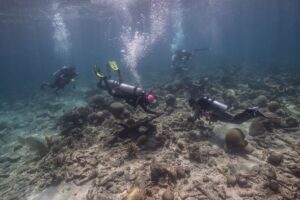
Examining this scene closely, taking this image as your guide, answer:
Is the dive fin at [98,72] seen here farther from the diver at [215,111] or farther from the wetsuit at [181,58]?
the wetsuit at [181,58]

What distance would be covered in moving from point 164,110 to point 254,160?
5.57 metres

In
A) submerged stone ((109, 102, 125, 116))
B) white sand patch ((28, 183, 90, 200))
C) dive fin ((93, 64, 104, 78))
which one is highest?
dive fin ((93, 64, 104, 78))

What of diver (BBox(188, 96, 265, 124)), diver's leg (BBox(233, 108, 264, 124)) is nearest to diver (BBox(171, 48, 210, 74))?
diver (BBox(188, 96, 265, 124))

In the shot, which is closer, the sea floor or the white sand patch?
the sea floor

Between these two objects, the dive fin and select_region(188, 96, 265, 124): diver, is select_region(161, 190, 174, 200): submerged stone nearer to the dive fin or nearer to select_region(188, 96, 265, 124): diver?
select_region(188, 96, 265, 124): diver

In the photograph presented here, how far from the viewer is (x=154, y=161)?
6.39m

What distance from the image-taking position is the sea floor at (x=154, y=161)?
5.75m

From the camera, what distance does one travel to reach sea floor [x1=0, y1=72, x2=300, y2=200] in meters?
5.75

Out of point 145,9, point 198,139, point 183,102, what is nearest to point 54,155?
point 198,139

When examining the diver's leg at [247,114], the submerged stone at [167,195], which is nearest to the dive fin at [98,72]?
the diver's leg at [247,114]

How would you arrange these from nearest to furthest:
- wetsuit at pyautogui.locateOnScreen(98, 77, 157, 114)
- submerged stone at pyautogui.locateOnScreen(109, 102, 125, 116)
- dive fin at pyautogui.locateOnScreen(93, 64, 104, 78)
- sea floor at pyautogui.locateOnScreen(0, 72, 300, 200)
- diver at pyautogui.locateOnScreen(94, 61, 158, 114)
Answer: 1. sea floor at pyautogui.locateOnScreen(0, 72, 300, 200)
2. diver at pyautogui.locateOnScreen(94, 61, 158, 114)
3. wetsuit at pyautogui.locateOnScreen(98, 77, 157, 114)
4. dive fin at pyautogui.locateOnScreen(93, 64, 104, 78)
5. submerged stone at pyautogui.locateOnScreen(109, 102, 125, 116)

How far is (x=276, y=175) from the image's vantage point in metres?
6.09

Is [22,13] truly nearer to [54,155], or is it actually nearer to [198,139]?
[54,155]

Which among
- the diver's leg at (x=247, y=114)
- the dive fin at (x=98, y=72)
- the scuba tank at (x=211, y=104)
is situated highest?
Answer: the dive fin at (x=98, y=72)
